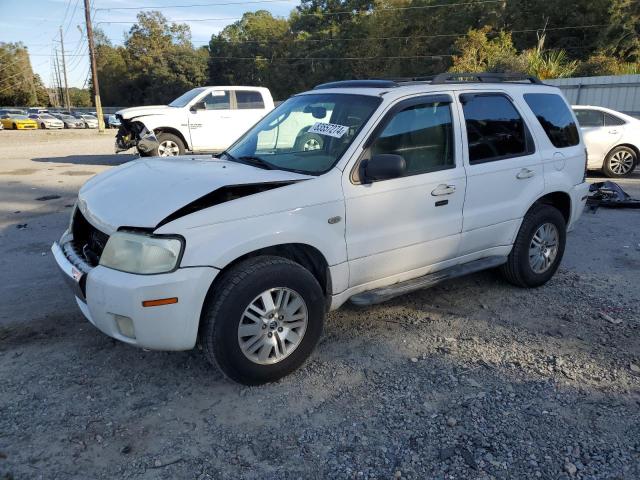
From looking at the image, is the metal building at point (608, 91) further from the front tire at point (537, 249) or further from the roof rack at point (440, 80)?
the front tire at point (537, 249)

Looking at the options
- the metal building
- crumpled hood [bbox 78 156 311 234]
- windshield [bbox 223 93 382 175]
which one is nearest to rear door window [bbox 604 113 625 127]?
the metal building

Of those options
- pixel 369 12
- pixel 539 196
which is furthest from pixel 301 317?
pixel 369 12

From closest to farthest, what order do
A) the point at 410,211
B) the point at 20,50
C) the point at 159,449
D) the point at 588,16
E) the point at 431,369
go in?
1. the point at 159,449
2. the point at 431,369
3. the point at 410,211
4. the point at 588,16
5. the point at 20,50

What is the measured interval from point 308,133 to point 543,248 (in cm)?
253

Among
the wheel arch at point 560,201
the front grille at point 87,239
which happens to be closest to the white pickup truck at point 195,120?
the front grille at point 87,239

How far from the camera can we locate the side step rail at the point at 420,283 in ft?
12.0

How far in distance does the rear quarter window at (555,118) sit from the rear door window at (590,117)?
704cm

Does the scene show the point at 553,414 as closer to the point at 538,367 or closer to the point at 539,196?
the point at 538,367

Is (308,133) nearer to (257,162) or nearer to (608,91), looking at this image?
(257,162)

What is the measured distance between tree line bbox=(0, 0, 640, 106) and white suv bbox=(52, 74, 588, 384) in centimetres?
1929

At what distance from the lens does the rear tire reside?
1114cm

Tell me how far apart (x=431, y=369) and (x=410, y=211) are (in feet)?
3.71

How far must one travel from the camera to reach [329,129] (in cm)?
388

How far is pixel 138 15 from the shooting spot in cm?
6556
